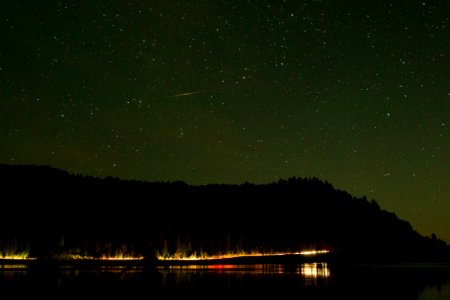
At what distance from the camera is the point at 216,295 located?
17984mm

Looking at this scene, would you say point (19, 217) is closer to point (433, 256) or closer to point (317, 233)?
point (317, 233)

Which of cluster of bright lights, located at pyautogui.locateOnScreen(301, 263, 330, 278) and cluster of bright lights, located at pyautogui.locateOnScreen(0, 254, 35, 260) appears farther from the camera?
cluster of bright lights, located at pyautogui.locateOnScreen(0, 254, 35, 260)

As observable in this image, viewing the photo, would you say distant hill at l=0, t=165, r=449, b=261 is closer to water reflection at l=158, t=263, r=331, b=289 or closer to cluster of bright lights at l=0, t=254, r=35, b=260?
cluster of bright lights at l=0, t=254, r=35, b=260

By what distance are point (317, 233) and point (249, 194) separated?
18.4m

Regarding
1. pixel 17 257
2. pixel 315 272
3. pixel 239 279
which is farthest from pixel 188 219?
pixel 239 279

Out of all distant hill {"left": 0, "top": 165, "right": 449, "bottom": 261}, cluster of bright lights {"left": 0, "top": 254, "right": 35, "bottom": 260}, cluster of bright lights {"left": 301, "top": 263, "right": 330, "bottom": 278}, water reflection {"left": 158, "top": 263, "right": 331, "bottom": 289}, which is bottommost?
cluster of bright lights {"left": 301, "top": 263, "right": 330, "bottom": 278}

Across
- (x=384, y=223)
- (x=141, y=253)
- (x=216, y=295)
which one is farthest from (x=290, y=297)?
(x=384, y=223)

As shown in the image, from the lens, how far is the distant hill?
6278 centimetres

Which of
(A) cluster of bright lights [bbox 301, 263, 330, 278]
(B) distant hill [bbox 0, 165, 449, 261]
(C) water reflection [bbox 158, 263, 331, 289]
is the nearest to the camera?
(C) water reflection [bbox 158, 263, 331, 289]

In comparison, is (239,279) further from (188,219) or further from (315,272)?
(188,219)

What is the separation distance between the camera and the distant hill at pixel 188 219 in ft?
206

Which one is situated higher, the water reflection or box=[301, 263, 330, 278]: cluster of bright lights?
the water reflection

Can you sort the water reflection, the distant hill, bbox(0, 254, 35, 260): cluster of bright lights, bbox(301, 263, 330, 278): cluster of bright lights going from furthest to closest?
the distant hill < bbox(0, 254, 35, 260): cluster of bright lights < bbox(301, 263, 330, 278): cluster of bright lights < the water reflection

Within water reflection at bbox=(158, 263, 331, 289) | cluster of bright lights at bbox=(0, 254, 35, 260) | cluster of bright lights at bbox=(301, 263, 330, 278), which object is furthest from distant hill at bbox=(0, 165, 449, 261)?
water reflection at bbox=(158, 263, 331, 289)
